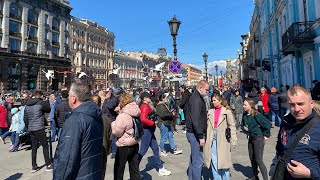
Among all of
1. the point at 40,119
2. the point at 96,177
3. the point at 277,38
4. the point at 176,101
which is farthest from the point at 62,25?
the point at 96,177

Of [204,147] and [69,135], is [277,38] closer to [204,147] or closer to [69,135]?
[204,147]

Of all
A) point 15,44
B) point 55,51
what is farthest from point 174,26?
point 55,51

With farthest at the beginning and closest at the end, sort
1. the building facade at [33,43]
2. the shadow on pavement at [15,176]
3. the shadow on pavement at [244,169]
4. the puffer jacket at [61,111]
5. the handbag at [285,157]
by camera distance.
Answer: the building facade at [33,43] < the puffer jacket at [61,111] < the shadow on pavement at [15,176] < the shadow on pavement at [244,169] < the handbag at [285,157]

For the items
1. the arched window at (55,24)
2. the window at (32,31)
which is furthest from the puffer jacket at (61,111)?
the arched window at (55,24)

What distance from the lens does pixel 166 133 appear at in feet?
24.3

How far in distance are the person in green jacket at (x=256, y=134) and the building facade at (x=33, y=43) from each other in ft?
133

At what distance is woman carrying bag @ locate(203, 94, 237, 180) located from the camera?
4.49 m

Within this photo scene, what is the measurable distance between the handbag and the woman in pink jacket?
262cm

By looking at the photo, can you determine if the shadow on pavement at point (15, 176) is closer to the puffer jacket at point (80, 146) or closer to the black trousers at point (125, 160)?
the black trousers at point (125, 160)

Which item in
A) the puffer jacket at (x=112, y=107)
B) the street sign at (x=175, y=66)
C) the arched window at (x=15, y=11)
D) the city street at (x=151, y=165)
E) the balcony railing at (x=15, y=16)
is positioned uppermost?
the arched window at (x=15, y=11)

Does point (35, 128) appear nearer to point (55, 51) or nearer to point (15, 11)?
point (15, 11)

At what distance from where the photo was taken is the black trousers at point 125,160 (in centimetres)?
448

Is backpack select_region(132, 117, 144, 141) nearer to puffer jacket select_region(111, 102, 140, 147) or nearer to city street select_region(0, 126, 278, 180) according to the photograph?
puffer jacket select_region(111, 102, 140, 147)

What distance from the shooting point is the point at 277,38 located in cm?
2302
